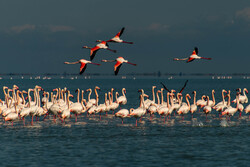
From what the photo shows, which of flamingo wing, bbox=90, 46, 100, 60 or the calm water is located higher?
flamingo wing, bbox=90, 46, 100, 60

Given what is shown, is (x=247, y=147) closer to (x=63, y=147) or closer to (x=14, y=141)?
(x=63, y=147)

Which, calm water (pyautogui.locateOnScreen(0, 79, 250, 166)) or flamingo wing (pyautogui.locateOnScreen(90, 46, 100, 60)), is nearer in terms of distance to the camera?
calm water (pyautogui.locateOnScreen(0, 79, 250, 166))

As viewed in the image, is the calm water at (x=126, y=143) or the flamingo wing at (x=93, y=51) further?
the flamingo wing at (x=93, y=51)

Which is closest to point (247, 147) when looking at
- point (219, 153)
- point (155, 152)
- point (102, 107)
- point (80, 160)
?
point (219, 153)

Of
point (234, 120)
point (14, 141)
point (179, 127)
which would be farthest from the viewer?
point (234, 120)

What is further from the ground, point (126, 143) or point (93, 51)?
point (93, 51)

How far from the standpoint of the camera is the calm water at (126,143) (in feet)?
70.0

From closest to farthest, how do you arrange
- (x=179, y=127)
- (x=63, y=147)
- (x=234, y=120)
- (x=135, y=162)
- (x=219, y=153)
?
1. (x=135, y=162)
2. (x=219, y=153)
3. (x=63, y=147)
4. (x=179, y=127)
5. (x=234, y=120)

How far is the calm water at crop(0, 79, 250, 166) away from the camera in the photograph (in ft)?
70.0

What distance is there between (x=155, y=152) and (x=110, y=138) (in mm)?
4720

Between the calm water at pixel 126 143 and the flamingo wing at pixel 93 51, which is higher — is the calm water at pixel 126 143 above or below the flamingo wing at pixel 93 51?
below

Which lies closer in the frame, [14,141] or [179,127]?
[14,141]

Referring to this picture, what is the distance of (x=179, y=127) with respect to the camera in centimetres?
3234

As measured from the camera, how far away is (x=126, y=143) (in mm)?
25875
